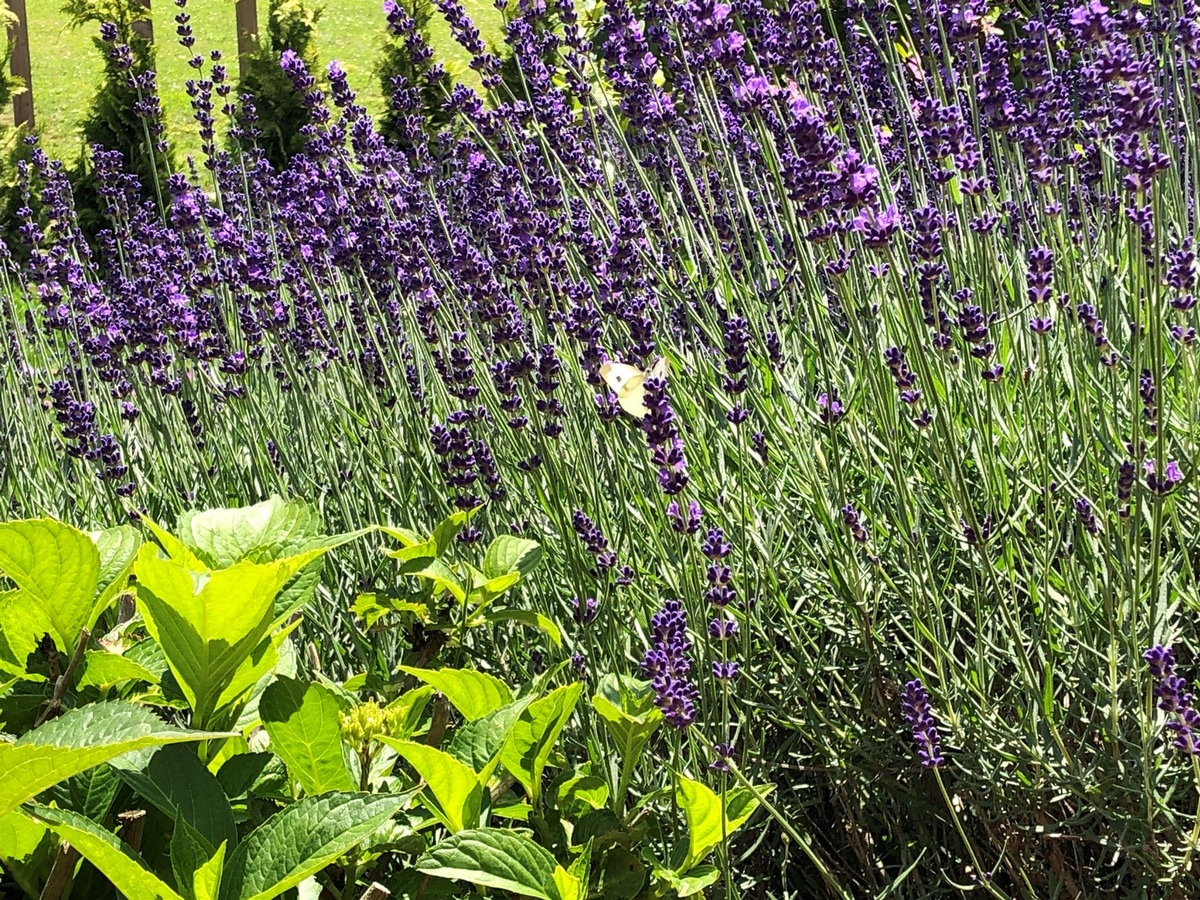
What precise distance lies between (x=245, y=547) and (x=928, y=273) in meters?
1.09

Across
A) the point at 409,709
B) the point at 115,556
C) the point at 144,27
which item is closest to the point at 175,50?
the point at 144,27

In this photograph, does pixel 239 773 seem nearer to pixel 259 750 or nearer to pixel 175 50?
pixel 259 750

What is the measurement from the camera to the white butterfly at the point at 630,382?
1673mm

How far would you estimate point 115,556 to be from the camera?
5.01 ft

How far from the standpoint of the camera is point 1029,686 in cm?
172

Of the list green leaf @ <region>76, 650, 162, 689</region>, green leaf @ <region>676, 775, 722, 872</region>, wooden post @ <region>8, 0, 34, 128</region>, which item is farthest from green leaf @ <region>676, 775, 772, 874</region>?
wooden post @ <region>8, 0, 34, 128</region>

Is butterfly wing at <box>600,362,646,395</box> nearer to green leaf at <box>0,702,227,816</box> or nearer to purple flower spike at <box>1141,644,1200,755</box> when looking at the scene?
purple flower spike at <box>1141,644,1200,755</box>

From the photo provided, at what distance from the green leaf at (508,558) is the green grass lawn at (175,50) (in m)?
17.7

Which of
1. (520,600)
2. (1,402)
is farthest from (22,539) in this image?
(1,402)

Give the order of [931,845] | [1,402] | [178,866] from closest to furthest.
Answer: [178,866]
[931,845]
[1,402]

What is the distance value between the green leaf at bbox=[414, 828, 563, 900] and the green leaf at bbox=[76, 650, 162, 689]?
0.41m

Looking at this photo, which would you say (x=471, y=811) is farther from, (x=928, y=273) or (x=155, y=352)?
(x=155, y=352)

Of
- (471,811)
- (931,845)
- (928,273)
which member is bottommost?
(931,845)

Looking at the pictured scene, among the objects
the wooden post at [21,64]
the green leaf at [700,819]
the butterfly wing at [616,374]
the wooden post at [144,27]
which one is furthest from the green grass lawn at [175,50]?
Result: the green leaf at [700,819]
